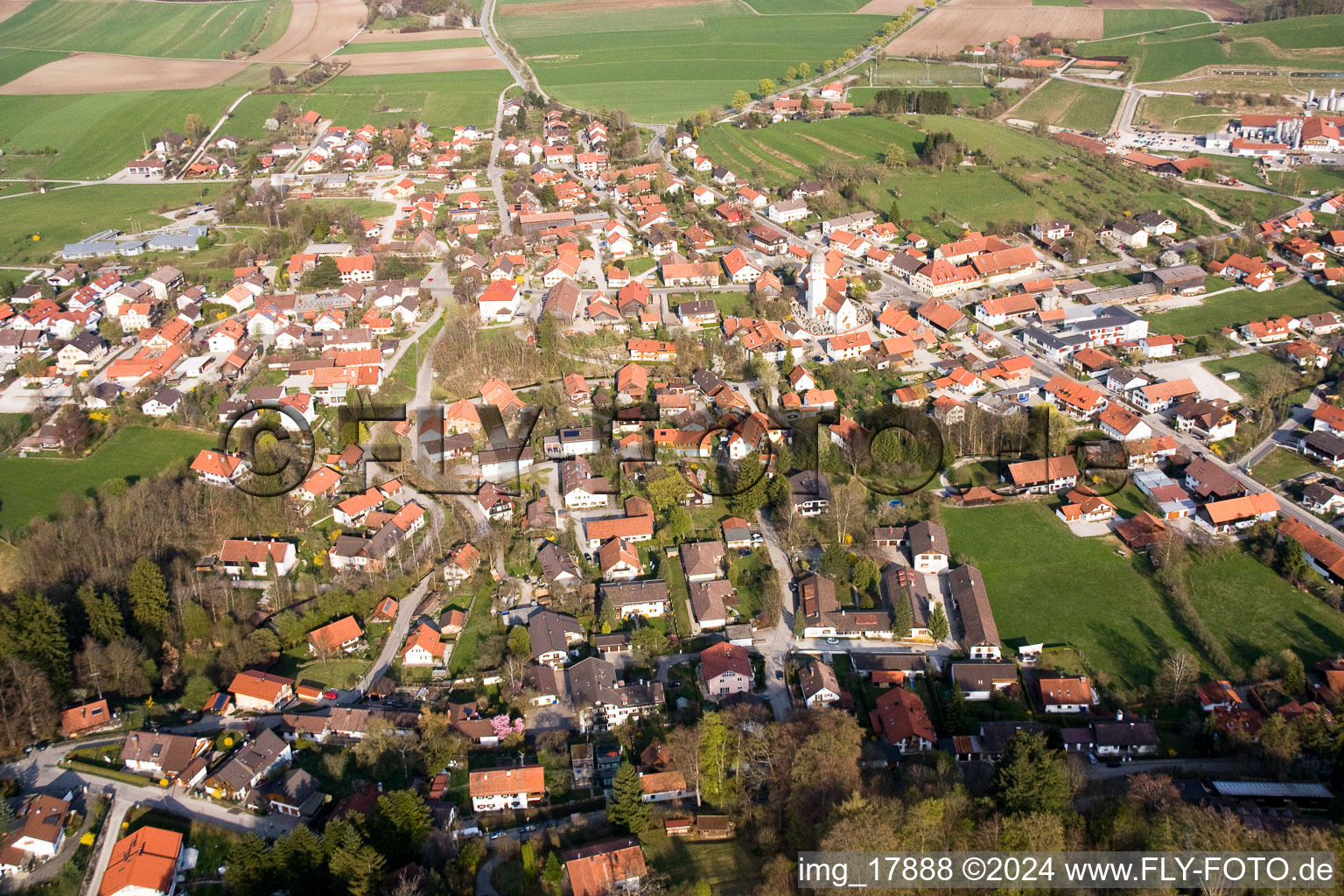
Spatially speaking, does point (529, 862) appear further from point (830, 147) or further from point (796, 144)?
point (796, 144)

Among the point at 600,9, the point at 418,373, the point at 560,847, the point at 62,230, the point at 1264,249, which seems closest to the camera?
the point at 560,847

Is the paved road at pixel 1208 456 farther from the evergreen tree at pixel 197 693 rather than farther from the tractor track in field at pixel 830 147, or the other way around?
the evergreen tree at pixel 197 693

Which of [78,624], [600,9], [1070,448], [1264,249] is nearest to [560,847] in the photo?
[78,624]

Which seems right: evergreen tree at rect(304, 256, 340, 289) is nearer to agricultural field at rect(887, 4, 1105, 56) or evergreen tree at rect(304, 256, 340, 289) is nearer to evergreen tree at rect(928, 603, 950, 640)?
evergreen tree at rect(928, 603, 950, 640)

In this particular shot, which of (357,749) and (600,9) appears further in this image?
(600,9)

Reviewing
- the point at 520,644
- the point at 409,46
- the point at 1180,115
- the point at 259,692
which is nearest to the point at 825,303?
the point at 520,644

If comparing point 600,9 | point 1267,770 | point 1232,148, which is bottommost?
point 1267,770

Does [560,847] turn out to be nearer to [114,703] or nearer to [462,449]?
[114,703]
